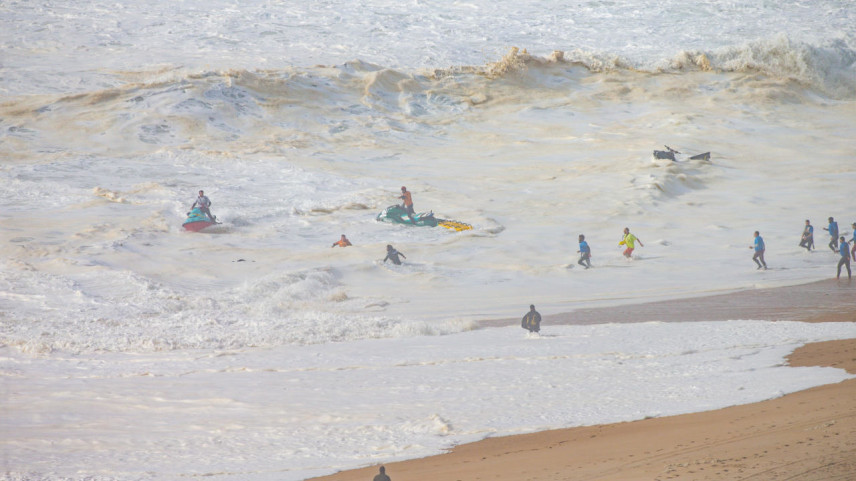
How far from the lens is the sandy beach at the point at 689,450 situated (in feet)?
28.2

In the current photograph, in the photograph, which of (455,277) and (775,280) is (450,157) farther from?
(775,280)

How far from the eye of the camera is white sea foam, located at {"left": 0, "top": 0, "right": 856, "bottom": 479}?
12547 mm

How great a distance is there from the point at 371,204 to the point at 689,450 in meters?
20.3

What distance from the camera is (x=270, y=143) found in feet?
116

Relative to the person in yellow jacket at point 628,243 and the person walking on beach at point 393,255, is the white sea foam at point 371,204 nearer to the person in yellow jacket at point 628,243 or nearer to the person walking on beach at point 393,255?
the person walking on beach at point 393,255

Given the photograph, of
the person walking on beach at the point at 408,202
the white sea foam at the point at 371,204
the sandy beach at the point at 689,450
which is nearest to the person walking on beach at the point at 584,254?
the white sea foam at the point at 371,204

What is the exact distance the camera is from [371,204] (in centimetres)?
2883

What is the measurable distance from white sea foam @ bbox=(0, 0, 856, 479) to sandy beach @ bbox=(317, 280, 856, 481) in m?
0.63

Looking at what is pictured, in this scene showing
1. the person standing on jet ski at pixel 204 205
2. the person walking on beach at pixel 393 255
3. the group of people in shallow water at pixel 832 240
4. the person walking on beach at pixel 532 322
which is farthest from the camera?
the person standing on jet ski at pixel 204 205

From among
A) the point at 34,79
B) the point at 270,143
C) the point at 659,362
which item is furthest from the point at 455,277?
the point at 34,79

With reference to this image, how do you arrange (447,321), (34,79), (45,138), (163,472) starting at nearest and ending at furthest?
(163,472) → (447,321) → (45,138) → (34,79)

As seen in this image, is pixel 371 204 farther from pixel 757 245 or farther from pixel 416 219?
pixel 757 245

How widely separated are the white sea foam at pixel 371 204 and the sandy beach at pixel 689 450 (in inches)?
24.9

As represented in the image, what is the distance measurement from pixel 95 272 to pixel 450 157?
1729 centimetres
